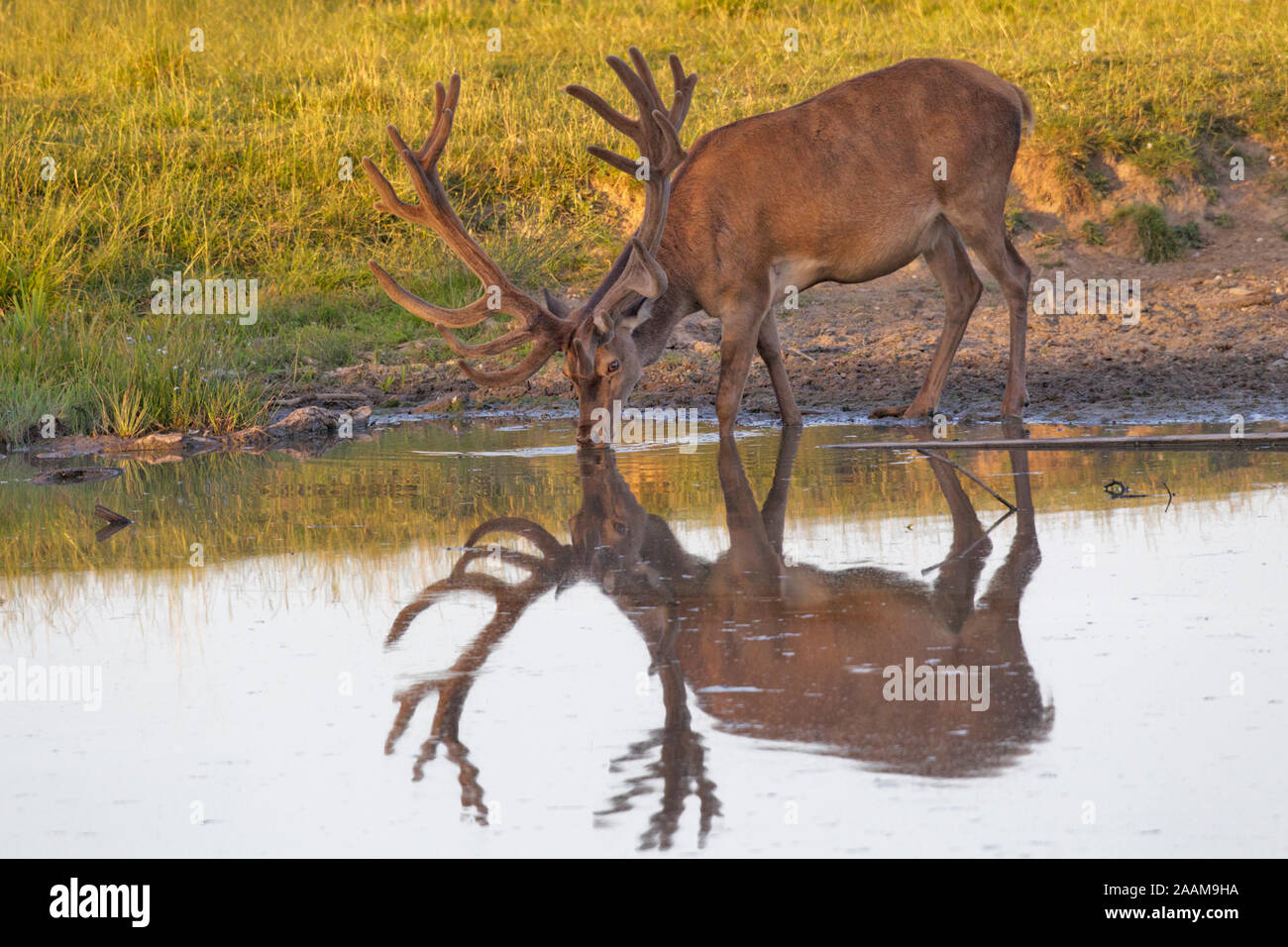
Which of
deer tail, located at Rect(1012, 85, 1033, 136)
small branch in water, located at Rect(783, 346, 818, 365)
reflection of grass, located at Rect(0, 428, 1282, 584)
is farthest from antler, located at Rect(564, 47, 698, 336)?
small branch in water, located at Rect(783, 346, 818, 365)

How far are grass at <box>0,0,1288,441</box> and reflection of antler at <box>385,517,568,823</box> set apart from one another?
421 cm

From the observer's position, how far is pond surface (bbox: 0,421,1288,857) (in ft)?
11.7

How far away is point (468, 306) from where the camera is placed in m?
9.27

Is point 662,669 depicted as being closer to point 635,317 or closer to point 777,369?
point 635,317

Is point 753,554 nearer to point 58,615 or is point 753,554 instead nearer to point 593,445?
point 58,615

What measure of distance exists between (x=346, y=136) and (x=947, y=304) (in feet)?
21.0

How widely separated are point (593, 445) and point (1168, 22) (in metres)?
9.86

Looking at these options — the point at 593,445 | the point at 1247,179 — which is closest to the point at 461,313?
the point at 593,445

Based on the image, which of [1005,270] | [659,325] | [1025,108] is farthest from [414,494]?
[1025,108]

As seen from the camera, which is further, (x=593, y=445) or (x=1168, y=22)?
(x=1168, y=22)

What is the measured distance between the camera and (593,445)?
9086mm

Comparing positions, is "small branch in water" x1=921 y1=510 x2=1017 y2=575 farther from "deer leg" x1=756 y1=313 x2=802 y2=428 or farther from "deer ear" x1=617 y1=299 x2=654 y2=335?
"deer leg" x1=756 y1=313 x2=802 y2=428
